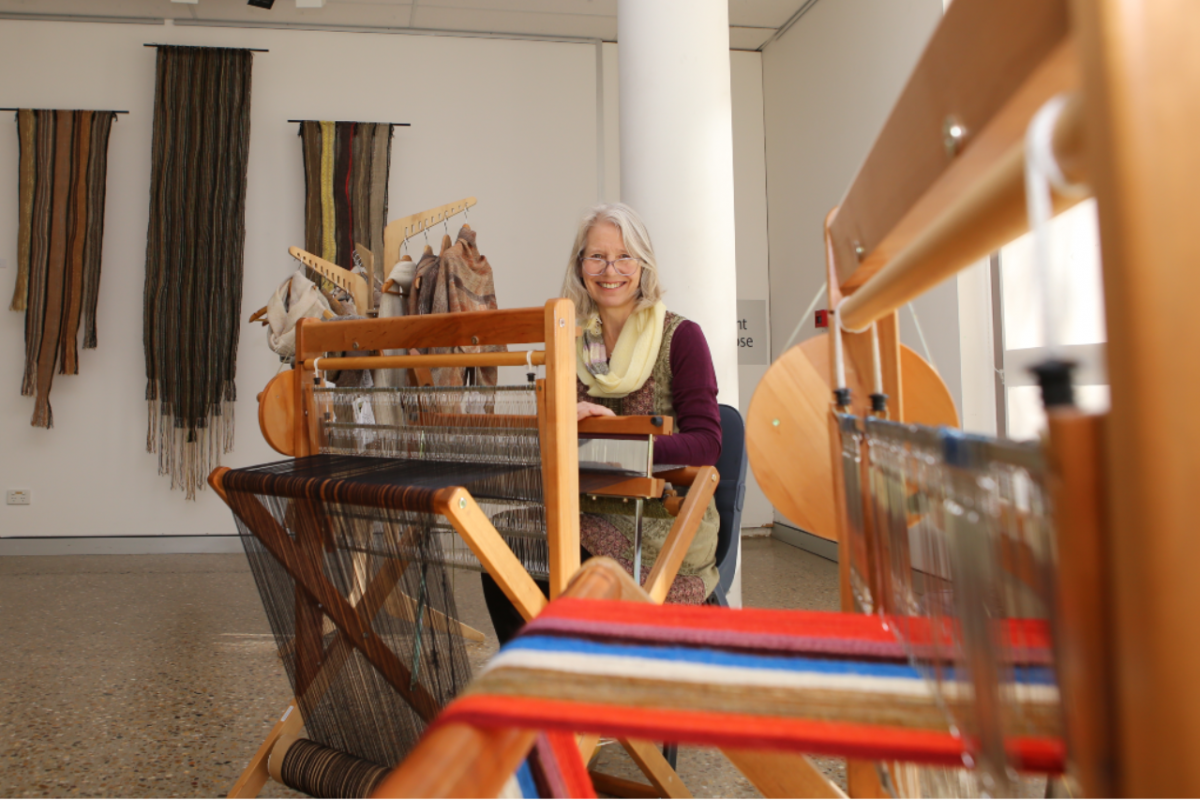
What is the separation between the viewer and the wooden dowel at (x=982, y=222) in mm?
277

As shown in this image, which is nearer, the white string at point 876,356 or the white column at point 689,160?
the white string at point 876,356

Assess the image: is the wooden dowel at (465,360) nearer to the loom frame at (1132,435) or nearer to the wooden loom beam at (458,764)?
the wooden loom beam at (458,764)

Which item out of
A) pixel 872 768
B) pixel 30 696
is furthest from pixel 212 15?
pixel 872 768

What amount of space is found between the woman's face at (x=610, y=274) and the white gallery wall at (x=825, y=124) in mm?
1351

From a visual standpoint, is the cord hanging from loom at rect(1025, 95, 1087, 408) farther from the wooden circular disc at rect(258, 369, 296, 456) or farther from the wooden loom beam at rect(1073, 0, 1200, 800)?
the wooden circular disc at rect(258, 369, 296, 456)

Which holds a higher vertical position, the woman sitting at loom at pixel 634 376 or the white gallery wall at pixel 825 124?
the white gallery wall at pixel 825 124

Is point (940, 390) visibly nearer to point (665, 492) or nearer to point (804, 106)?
point (665, 492)

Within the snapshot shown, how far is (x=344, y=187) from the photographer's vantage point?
4230 millimetres

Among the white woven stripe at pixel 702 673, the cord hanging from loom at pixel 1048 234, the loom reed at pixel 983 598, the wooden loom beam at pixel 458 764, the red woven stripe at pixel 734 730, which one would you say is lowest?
the wooden loom beam at pixel 458 764

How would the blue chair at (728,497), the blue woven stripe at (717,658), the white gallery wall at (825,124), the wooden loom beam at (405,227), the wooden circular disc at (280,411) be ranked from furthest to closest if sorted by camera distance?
1. the white gallery wall at (825,124)
2. the wooden loom beam at (405,227)
3. the blue chair at (728,497)
4. the wooden circular disc at (280,411)
5. the blue woven stripe at (717,658)

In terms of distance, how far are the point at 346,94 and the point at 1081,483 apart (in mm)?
4810

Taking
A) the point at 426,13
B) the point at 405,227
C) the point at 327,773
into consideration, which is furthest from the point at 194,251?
the point at 327,773

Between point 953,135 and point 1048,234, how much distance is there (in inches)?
7.0

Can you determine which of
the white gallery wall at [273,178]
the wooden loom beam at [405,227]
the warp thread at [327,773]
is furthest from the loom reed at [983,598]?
the white gallery wall at [273,178]
